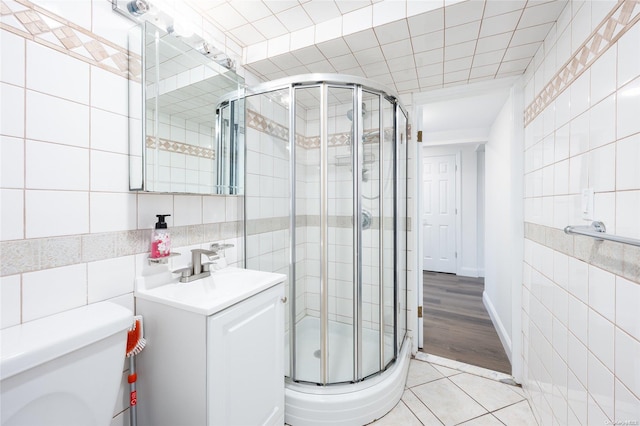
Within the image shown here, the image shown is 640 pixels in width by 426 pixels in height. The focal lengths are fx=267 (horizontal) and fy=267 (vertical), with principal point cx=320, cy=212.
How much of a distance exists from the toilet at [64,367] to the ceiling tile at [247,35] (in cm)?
159

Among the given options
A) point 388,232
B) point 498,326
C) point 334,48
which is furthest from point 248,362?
point 498,326

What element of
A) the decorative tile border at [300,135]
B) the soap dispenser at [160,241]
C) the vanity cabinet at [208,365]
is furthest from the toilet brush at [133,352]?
the decorative tile border at [300,135]

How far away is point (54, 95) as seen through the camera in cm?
90

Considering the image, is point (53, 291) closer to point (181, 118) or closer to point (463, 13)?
point (181, 118)

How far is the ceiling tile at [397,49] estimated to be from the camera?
1.48m

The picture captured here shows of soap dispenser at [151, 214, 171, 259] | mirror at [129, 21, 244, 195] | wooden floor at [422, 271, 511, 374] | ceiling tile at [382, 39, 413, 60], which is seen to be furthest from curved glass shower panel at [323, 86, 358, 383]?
wooden floor at [422, 271, 511, 374]

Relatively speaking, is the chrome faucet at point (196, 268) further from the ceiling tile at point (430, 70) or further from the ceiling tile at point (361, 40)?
the ceiling tile at point (430, 70)

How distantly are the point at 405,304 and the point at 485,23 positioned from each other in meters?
1.79

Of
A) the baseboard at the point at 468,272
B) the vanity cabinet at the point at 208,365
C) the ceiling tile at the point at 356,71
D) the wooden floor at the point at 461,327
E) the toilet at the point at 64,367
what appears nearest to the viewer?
the toilet at the point at 64,367

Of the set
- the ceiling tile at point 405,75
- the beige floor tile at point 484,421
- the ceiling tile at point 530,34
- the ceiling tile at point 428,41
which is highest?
the ceiling tile at point 405,75

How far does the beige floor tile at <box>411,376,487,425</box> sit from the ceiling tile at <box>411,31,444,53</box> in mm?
2043

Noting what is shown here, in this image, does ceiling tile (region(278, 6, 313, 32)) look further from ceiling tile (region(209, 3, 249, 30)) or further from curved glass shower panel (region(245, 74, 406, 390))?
curved glass shower panel (region(245, 74, 406, 390))

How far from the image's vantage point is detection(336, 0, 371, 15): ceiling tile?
53.0 inches

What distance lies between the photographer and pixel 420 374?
1.84 m
